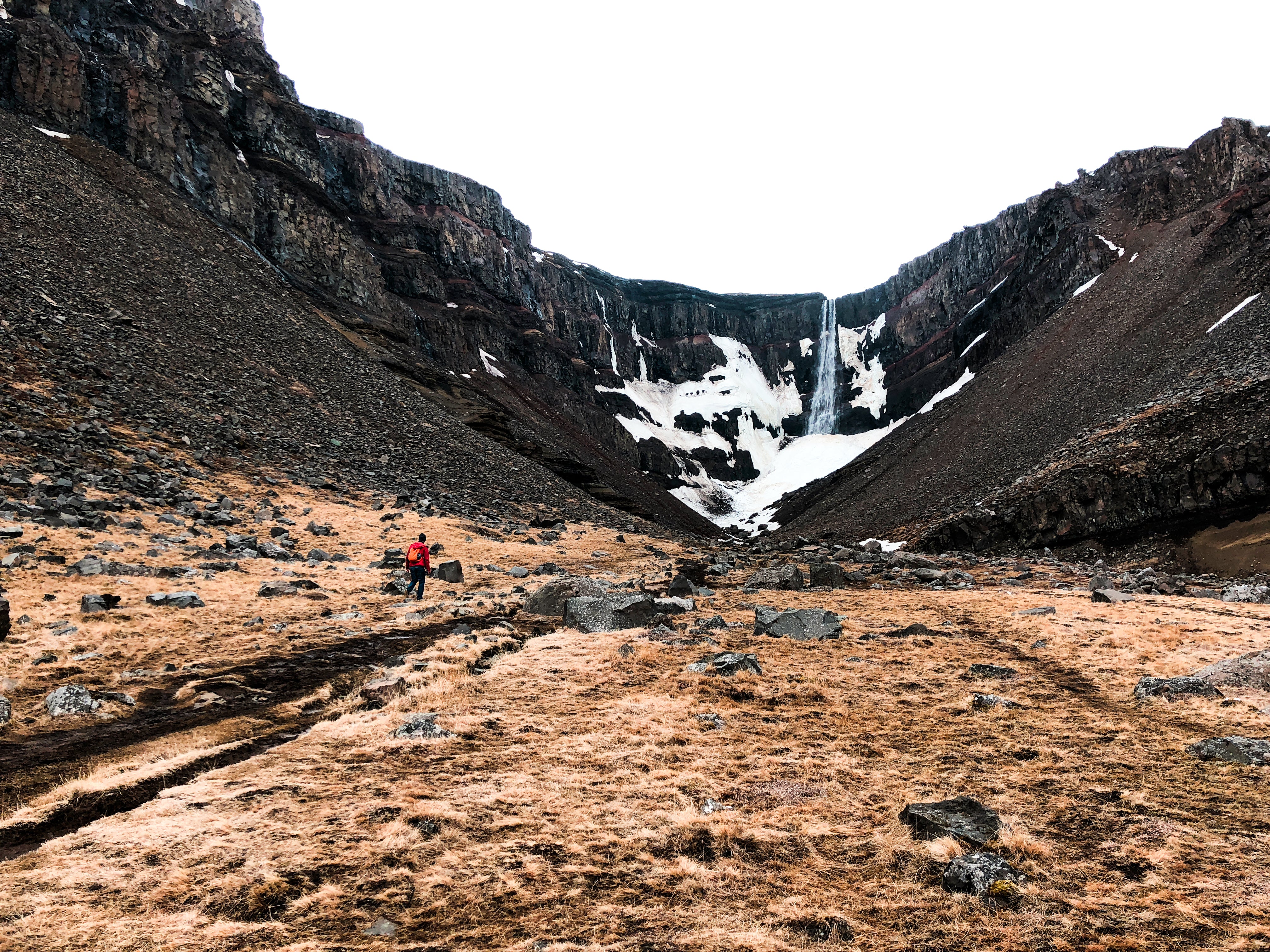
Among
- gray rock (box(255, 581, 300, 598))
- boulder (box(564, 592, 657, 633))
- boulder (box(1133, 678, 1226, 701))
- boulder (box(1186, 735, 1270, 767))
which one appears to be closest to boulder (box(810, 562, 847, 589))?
boulder (box(564, 592, 657, 633))

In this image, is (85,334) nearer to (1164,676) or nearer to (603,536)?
(603,536)

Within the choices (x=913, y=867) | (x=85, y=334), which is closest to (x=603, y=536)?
(x=85, y=334)

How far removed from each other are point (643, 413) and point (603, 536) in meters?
92.5

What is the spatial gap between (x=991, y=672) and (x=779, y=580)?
11.2m

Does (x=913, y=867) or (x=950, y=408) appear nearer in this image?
(x=913, y=867)

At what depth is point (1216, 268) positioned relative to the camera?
5275 centimetres

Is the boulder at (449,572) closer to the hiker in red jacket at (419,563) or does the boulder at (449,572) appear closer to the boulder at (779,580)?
the hiker in red jacket at (419,563)

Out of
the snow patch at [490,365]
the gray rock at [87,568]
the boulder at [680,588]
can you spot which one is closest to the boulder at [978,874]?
the boulder at [680,588]

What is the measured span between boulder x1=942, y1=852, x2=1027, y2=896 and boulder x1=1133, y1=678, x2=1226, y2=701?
21.0 ft

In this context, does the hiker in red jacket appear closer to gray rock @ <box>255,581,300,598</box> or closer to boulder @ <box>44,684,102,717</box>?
gray rock @ <box>255,581,300,598</box>

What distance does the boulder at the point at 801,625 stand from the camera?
14.0 m

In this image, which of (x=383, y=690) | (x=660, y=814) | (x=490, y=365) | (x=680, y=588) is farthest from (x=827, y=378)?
(x=660, y=814)

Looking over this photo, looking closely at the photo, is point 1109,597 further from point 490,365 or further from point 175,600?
point 490,365

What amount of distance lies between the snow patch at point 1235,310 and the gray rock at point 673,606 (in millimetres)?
50807
